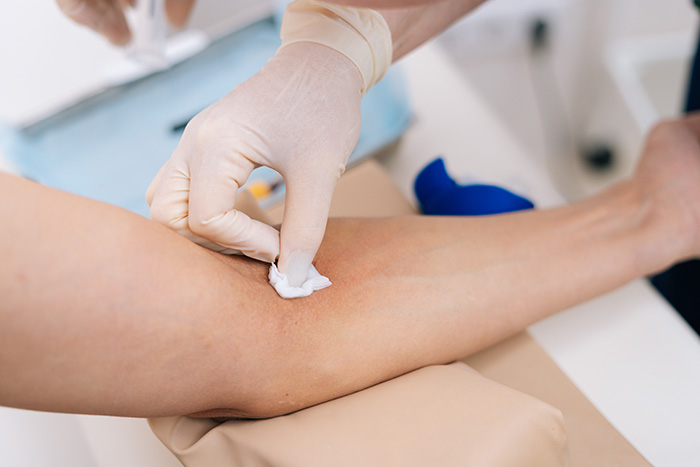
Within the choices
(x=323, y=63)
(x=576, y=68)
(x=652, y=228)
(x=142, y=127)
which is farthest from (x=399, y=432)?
(x=576, y=68)

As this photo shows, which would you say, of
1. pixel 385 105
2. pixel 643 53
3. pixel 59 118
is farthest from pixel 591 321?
pixel 643 53

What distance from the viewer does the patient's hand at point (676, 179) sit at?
93 centimetres

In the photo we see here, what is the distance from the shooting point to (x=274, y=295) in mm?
663

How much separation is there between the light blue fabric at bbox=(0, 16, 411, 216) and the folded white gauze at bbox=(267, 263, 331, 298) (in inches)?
17.4

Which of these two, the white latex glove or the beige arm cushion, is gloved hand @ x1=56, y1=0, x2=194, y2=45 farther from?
the beige arm cushion

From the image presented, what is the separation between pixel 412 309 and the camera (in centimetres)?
72

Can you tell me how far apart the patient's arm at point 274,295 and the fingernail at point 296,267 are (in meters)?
0.03

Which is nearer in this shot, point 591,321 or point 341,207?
point 591,321

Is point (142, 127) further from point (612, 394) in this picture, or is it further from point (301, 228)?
point (612, 394)

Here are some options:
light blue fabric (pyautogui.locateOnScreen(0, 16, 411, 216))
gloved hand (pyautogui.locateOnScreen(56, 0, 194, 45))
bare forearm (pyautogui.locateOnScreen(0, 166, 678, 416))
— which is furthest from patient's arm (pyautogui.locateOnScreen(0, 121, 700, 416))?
gloved hand (pyautogui.locateOnScreen(56, 0, 194, 45))

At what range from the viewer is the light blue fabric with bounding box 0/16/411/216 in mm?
1113

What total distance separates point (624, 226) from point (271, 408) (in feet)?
2.07

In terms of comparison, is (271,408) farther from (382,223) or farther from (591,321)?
(591,321)

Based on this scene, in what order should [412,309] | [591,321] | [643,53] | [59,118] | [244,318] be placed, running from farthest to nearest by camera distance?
[643,53], [59,118], [591,321], [412,309], [244,318]
